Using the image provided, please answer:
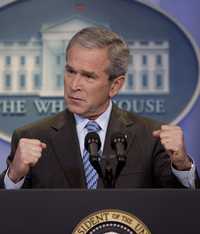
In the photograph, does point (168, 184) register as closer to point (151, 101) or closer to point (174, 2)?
point (151, 101)

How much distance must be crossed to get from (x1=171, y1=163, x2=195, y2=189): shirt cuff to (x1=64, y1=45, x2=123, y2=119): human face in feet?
1.27

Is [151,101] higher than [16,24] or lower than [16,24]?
lower

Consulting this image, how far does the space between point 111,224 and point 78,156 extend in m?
0.55

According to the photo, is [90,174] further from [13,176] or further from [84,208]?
[84,208]

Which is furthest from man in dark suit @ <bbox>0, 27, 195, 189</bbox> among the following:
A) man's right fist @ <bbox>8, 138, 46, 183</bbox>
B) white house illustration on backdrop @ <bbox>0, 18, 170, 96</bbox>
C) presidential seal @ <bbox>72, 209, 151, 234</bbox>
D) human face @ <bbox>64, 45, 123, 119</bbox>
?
white house illustration on backdrop @ <bbox>0, 18, 170, 96</bbox>

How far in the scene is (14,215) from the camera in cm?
135

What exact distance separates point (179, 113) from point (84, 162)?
0.97 m

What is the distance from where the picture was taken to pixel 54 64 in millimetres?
2760

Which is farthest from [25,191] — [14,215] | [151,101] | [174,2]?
[174,2]

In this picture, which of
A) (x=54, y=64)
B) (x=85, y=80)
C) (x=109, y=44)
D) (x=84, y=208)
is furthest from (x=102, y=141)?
(x=54, y=64)

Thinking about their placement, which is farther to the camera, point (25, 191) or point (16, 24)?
point (16, 24)

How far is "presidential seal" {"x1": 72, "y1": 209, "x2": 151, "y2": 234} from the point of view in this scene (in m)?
1.33

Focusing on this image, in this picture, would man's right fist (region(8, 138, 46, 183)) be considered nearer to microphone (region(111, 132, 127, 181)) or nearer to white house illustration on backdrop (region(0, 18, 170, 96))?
microphone (region(111, 132, 127, 181))

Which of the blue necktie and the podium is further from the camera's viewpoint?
the blue necktie
